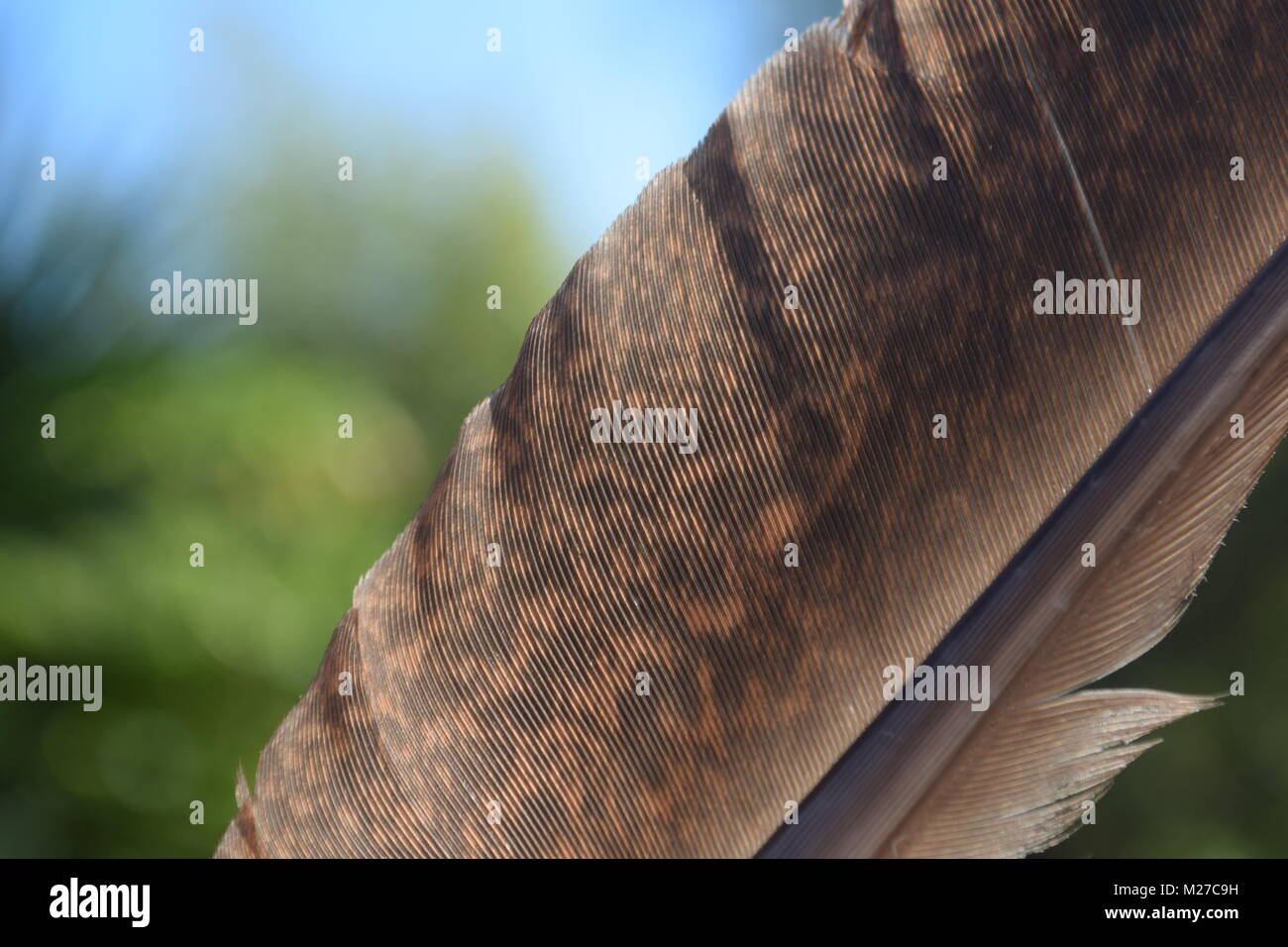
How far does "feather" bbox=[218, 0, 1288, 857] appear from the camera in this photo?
1.53 feet

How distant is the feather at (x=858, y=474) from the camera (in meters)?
0.47

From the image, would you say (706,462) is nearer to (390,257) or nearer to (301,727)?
(301,727)

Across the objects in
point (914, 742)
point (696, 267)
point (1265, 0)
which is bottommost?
point (914, 742)

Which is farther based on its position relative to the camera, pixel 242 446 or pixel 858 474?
pixel 242 446

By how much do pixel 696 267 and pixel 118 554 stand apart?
1.19 m

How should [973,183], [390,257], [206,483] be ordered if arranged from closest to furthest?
[973,183] → [206,483] → [390,257]

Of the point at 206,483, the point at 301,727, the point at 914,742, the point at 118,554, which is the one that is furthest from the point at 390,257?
the point at 914,742

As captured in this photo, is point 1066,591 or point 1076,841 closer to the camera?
point 1066,591

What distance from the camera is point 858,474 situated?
0.47 meters

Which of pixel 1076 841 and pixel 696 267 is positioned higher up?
pixel 696 267

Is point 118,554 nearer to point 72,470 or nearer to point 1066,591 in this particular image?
point 72,470

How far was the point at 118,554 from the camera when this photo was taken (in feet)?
4.42

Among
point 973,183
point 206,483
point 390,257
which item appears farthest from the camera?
point 390,257

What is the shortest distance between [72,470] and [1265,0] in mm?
1484
